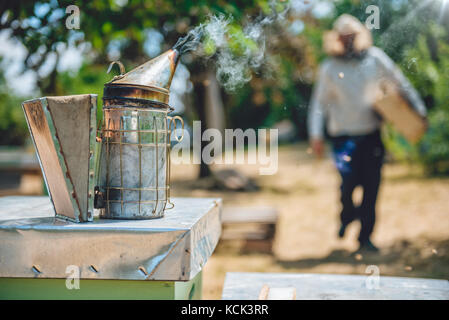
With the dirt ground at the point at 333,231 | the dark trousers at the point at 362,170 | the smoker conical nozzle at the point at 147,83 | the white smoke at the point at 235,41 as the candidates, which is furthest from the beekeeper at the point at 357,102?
the smoker conical nozzle at the point at 147,83

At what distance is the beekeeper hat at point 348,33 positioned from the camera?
4.15 metres

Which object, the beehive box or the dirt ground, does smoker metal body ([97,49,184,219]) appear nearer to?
the dirt ground

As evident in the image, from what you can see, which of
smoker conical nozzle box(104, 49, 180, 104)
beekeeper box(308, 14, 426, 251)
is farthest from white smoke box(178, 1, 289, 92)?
smoker conical nozzle box(104, 49, 180, 104)

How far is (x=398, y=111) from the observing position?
165 inches

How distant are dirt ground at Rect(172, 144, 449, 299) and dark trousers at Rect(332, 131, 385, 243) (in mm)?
458

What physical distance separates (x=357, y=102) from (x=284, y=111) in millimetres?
3540

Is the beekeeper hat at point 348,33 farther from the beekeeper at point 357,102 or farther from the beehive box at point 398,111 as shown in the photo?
the beehive box at point 398,111

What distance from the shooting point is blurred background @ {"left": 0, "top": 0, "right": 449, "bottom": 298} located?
3455mm

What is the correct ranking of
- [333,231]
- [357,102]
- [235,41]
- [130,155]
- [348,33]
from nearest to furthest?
[130,155] → [235,41] → [348,33] → [357,102] → [333,231]

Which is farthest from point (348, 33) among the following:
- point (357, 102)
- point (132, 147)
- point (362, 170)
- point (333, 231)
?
point (132, 147)

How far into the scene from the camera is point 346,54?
4.38 metres

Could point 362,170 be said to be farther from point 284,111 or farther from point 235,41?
point 284,111

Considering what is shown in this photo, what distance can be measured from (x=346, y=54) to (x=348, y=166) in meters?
1.21

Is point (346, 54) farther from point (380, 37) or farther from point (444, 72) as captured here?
point (444, 72)
